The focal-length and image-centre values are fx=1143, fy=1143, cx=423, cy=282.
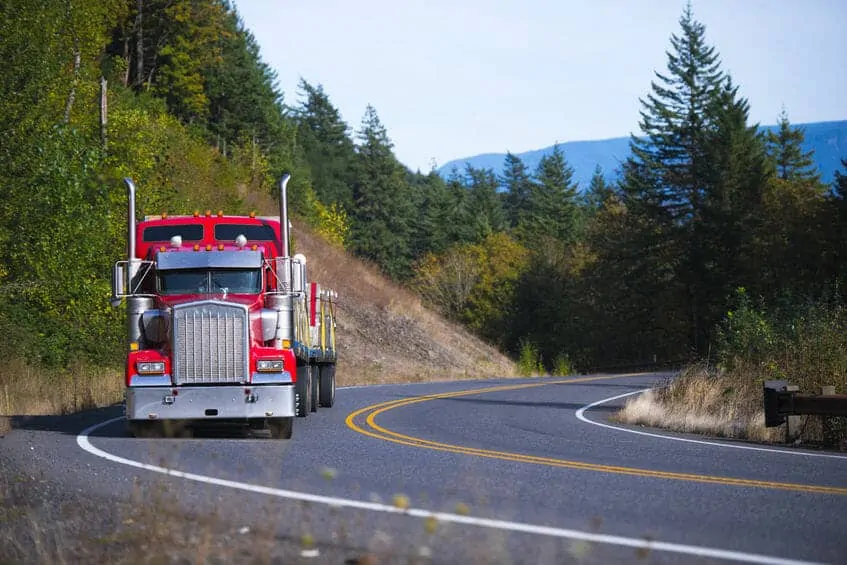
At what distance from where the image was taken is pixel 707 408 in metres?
20.5

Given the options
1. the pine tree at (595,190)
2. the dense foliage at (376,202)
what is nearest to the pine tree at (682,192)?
the dense foliage at (376,202)

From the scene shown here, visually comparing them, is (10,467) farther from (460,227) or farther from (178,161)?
(460,227)

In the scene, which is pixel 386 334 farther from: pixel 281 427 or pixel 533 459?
pixel 533 459

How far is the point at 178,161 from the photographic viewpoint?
4641cm

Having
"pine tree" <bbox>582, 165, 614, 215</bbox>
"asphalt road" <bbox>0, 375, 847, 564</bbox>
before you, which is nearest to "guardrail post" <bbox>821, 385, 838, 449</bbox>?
"asphalt road" <bbox>0, 375, 847, 564</bbox>

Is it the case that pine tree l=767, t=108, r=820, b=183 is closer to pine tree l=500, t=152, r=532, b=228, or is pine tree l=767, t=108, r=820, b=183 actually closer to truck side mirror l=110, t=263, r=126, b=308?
pine tree l=500, t=152, r=532, b=228

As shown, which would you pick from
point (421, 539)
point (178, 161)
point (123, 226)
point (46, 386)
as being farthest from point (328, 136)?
point (421, 539)

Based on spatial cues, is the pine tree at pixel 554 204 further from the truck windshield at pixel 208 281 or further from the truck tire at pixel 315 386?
the truck windshield at pixel 208 281

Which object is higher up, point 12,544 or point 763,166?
point 763,166

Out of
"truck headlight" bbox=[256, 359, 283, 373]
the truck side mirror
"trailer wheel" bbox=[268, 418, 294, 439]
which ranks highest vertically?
the truck side mirror

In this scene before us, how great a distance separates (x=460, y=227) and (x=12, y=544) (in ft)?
370

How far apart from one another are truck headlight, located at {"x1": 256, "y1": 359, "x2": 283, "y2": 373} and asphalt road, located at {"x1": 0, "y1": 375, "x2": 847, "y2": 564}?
1.07 m

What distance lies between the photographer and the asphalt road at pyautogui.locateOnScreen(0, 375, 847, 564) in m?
7.93

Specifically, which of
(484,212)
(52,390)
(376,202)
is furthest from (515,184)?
(52,390)
